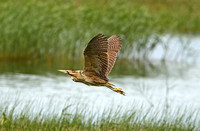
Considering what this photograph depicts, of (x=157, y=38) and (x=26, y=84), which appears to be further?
(x=157, y=38)

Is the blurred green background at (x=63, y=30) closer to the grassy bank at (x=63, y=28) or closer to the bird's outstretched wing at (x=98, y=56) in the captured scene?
the grassy bank at (x=63, y=28)

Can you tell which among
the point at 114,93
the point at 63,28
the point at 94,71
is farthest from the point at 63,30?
the point at 94,71

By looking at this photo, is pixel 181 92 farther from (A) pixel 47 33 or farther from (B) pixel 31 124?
(B) pixel 31 124

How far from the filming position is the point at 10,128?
21.5 ft

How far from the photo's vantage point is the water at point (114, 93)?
10.2 m

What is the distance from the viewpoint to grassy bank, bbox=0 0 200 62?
13.7 m

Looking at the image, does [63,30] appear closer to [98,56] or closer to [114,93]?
[114,93]

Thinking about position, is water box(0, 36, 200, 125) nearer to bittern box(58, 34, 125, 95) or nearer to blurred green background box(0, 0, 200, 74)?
blurred green background box(0, 0, 200, 74)

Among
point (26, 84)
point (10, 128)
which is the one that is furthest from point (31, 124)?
point (26, 84)

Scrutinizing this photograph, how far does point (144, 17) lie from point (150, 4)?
308 inches

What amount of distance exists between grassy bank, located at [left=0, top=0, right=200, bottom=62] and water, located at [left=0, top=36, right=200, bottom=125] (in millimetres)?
693

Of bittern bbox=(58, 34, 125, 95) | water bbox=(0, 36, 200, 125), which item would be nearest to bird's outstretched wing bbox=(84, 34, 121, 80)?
bittern bbox=(58, 34, 125, 95)

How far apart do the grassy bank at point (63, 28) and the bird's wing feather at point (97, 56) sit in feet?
26.3

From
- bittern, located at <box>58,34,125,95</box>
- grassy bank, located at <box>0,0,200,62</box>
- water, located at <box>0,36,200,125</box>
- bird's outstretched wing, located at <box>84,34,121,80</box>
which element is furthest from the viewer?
grassy bank, located at <box>0,0,200,62</box>
